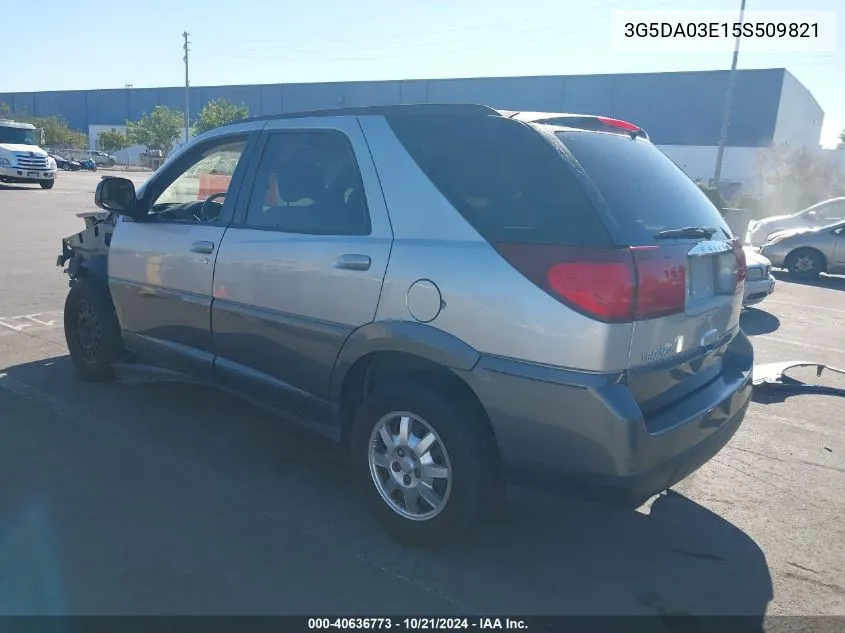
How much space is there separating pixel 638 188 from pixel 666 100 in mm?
52492

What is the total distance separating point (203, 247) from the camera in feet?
13.2

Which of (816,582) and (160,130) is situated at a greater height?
(160,130)

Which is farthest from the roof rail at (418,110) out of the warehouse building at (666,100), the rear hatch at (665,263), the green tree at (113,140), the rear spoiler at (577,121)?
the green tree at (113,140)

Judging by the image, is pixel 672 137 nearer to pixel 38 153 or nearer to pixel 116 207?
pixel 38 153

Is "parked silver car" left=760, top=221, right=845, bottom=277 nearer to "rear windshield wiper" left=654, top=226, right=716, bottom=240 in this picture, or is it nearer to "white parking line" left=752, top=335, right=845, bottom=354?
"white parking line" left=752, top=335, right=845, bottom=354

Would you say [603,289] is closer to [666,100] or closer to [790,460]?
[790,460]

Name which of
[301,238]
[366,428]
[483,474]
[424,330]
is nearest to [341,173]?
[301,238]

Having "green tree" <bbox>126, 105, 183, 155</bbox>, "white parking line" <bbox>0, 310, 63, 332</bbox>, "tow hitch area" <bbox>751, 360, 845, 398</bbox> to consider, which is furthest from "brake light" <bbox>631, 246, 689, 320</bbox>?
"green tree" <bbox>126, 105, 183, 155</bbox>

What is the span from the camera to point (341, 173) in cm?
349

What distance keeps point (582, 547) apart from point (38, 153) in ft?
94.2

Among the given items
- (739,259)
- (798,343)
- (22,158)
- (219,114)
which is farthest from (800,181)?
(219,114)

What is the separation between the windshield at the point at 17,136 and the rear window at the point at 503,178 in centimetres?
2846

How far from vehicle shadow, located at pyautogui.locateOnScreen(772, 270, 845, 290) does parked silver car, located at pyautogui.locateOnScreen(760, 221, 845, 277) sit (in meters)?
0.15

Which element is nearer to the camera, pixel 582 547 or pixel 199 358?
pixel 582 547
